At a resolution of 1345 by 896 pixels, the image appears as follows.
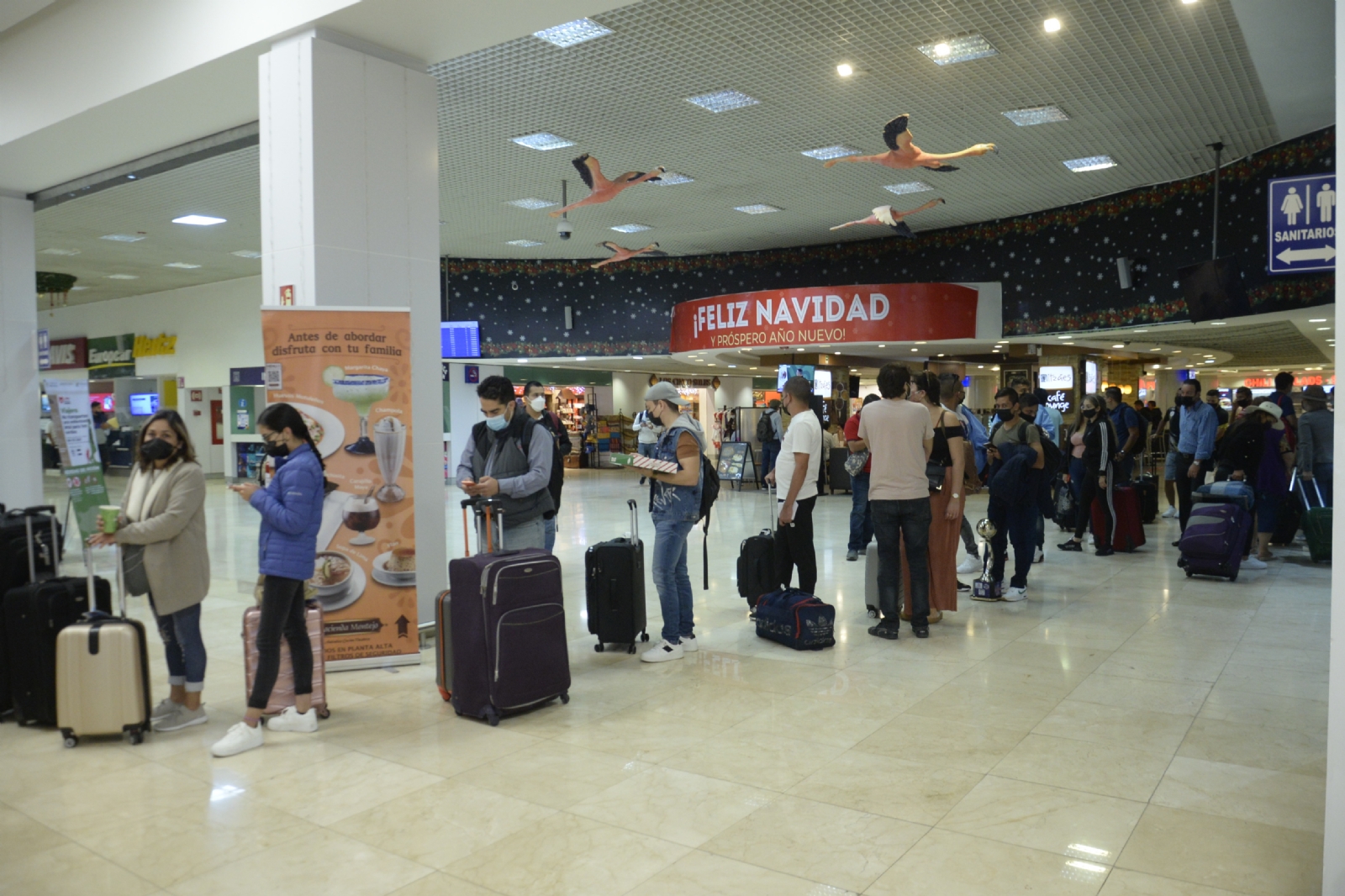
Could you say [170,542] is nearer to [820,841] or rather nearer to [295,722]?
[295,722]

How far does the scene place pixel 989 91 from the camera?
321 inches

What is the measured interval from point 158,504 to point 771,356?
47.9 feet

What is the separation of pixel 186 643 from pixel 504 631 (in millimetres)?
1374

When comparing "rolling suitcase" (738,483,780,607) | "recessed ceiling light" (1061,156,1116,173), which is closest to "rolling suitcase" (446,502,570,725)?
"rolling suitcase" (738,483,780,607)

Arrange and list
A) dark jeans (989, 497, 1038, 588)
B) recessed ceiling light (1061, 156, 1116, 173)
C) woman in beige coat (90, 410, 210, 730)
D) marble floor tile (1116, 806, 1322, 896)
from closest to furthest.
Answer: marble floor tile (1116, 806, 1322, 896) → woman in beige coat (90, 410, 210, 730) → dark jeans (989, 497, 1038, 588) → recessed ceiling light (1061, 156, 1116, 173)

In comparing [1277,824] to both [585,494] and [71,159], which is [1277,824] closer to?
[71,159]

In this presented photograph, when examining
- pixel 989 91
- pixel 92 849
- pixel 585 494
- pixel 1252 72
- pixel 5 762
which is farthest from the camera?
pixel 585 494

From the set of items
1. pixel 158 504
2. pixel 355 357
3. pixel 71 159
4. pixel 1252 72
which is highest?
pixel 1252 72

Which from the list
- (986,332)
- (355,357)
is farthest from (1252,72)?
(355,357)

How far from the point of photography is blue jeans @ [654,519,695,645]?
5090 millimetres

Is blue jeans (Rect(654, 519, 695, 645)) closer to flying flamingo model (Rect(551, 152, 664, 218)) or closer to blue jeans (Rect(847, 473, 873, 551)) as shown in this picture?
blue jeans (Rect(847, 473, 873, 551))

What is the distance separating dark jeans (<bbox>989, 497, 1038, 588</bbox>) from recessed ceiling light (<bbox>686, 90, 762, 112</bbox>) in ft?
13.5

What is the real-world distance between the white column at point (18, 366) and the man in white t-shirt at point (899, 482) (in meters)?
7.97

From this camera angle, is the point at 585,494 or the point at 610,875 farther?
the point at 585,494
